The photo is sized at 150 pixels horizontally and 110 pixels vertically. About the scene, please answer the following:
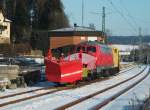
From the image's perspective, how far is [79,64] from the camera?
2834cm

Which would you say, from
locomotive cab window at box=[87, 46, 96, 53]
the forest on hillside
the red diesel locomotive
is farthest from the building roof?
locomotive cab window at box=[87, 46, 96, 53]

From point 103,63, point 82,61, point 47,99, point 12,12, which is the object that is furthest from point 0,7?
point 47,99

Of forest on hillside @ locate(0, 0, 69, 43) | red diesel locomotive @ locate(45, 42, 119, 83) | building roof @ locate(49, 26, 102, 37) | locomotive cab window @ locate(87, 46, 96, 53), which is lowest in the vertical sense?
red diesel locomotive @ locate(45, 42, 119, 83)

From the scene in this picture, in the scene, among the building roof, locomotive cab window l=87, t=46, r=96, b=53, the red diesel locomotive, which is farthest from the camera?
the building roof

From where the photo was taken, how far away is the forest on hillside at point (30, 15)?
9038 cm

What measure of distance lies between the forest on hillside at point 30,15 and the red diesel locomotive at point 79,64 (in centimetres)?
Result: 5374

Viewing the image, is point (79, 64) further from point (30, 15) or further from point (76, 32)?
point (30, 15)

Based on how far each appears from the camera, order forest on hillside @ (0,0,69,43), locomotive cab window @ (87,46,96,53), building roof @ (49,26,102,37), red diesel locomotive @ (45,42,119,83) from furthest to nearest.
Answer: forest on hillside @ (0,0,69,43) → building roof @ (49,26,102,37) → locomotive cab window @ (87,46,96,53) → red diesel locomotive @ (45,42,119,83)

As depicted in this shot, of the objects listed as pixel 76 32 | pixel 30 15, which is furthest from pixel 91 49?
pixel 30 15

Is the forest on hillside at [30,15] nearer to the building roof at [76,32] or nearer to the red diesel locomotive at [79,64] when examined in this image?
the building roof at [76,32]

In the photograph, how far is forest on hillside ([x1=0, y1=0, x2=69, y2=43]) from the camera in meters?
90.4

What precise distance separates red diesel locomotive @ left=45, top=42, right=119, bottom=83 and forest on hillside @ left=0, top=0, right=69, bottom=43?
5374 centimetres

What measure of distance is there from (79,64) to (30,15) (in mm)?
65632

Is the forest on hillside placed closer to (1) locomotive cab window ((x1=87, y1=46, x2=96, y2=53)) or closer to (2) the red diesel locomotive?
(2) the red diesel locomotive
